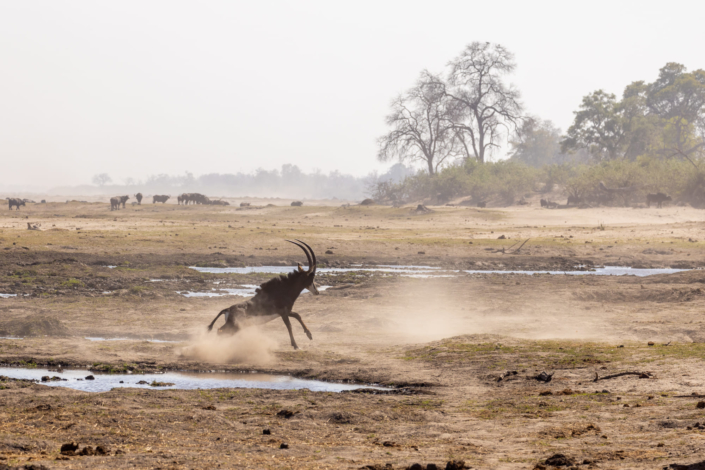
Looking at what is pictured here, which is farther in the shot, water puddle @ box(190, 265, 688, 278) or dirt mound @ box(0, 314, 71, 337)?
water puddle @ box(190, 265, 688, 278)

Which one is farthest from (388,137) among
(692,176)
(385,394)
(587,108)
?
(385,394)

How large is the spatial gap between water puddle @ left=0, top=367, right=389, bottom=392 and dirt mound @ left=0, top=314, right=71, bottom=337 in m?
2.76

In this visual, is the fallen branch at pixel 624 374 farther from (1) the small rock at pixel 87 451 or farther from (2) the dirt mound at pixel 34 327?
(2) the dirt mound at pixel 34 327

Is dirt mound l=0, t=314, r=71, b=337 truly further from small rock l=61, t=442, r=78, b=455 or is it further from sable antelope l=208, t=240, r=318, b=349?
small rock l=61, t=442, r=78, b=455

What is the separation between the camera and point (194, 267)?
2558cm

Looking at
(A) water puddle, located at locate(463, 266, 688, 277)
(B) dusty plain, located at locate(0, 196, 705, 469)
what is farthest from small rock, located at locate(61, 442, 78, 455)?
(A) water puddle, located at locate(463, 266, 688, 277)

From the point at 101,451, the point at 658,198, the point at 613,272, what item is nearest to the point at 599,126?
the point at 658,198

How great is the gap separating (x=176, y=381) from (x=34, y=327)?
16.1 ft

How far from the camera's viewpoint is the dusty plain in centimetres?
678

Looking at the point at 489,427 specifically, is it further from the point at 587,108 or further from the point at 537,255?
the point at 587,108

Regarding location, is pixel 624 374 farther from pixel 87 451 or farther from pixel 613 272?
pixel 613 272

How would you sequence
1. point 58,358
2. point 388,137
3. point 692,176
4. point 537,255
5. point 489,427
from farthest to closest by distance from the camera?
point 388,137
point 692,176
point 537,255
point 58,358
point 489,427

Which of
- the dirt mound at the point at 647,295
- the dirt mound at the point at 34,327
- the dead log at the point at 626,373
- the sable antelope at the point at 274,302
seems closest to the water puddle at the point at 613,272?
the dirt mound at the point at 647,295

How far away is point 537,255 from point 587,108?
58.1 meters
